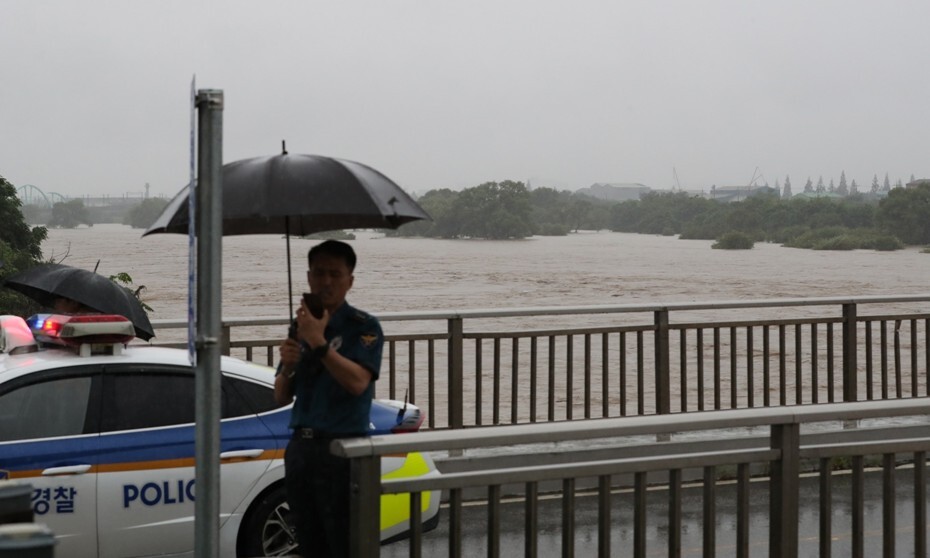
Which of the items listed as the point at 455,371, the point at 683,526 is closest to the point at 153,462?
the point at 683,526

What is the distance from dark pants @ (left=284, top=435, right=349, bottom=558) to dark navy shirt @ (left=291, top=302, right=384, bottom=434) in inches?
3.2

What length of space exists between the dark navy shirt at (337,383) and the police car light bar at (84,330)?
2.27 m

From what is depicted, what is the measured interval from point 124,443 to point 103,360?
452mm

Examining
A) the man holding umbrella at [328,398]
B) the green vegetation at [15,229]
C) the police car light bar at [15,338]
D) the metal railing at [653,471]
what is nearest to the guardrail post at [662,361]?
the police car light bar at [15,338]

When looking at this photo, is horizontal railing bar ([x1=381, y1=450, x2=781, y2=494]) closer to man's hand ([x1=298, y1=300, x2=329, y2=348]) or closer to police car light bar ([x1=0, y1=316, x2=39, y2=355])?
man's hand ([x1=298, y1=300, x2=329, y2=348])

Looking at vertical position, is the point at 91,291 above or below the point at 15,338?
above

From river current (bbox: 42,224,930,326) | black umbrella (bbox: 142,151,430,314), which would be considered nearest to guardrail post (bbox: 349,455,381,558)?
black umbrella (bbox: 142,151,430,314)

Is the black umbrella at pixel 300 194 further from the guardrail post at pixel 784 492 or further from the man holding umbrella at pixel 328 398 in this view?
the guardrail post at pixel 784 492

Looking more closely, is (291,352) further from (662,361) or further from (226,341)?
(662,361)

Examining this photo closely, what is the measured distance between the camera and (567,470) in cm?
468

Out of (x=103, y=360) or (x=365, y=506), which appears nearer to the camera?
(x=365, y=506)

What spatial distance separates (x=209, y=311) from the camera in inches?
148

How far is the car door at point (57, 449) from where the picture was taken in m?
6.44

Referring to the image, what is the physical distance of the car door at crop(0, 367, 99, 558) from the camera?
6438 mm
